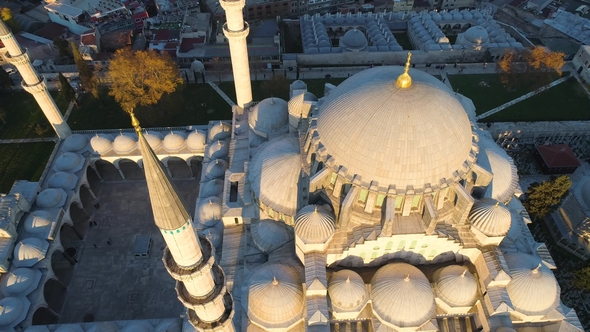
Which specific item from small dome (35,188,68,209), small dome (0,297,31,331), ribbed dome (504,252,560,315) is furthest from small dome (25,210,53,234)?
ribbed dome (504,252,560,315)

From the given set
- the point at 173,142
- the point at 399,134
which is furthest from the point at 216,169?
the point at 399,134

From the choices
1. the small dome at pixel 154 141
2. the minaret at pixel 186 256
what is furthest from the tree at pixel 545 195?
the small dome at pixel 154 141

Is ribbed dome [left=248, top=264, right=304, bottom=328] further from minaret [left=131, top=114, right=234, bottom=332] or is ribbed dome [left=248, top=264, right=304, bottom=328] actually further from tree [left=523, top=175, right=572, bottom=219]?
tree [left=523, top=175, right=572, bottom=219]

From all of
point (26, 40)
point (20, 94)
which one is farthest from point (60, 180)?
point (26, 40)

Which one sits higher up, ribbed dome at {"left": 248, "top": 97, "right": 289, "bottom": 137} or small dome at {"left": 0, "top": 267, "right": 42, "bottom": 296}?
ribbed dome at {"left": 248, "top": 97, "right": 289, "bottom": 137}

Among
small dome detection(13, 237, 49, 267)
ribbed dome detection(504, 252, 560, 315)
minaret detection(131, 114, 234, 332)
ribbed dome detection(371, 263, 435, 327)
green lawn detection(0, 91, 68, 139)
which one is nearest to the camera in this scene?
minaret detection(131, 114, 234, 332)

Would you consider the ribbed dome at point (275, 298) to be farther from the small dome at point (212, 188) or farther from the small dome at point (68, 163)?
the small dome at point (68, 163)
